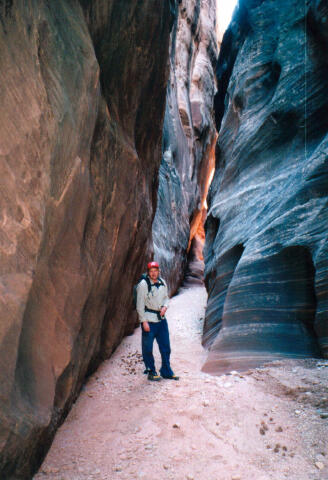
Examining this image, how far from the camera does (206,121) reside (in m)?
25.3

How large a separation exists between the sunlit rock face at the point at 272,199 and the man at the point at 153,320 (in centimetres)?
97

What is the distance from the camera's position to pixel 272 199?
727cm

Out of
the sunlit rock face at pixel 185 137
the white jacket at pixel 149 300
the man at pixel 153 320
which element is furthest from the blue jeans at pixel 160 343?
the sunlit rock face at pixel 185 137

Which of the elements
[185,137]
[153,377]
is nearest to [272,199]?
[153,377]

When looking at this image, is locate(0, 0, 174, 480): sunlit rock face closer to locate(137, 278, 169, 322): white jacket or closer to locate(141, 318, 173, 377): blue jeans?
locate(137, 278, 169, 322): white jacket

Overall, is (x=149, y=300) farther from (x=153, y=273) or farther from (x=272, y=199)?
(x=272, y=199)

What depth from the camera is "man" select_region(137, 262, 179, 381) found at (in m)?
5.18

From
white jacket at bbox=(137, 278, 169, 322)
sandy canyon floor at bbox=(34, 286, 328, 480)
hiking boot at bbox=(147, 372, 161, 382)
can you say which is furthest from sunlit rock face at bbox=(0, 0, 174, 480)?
hiking boot at bbox=(147, 372, 161, 382)

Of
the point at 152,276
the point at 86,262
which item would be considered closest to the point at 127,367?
the point at 152,276

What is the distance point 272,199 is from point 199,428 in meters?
5.02

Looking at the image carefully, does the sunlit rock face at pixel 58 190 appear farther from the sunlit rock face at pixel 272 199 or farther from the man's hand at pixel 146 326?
the sunlit rock face at pixel 272 199

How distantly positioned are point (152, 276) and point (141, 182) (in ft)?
10.3

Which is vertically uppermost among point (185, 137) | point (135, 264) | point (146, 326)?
point (185, 137)

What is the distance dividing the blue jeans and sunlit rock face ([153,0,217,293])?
7873 mm
